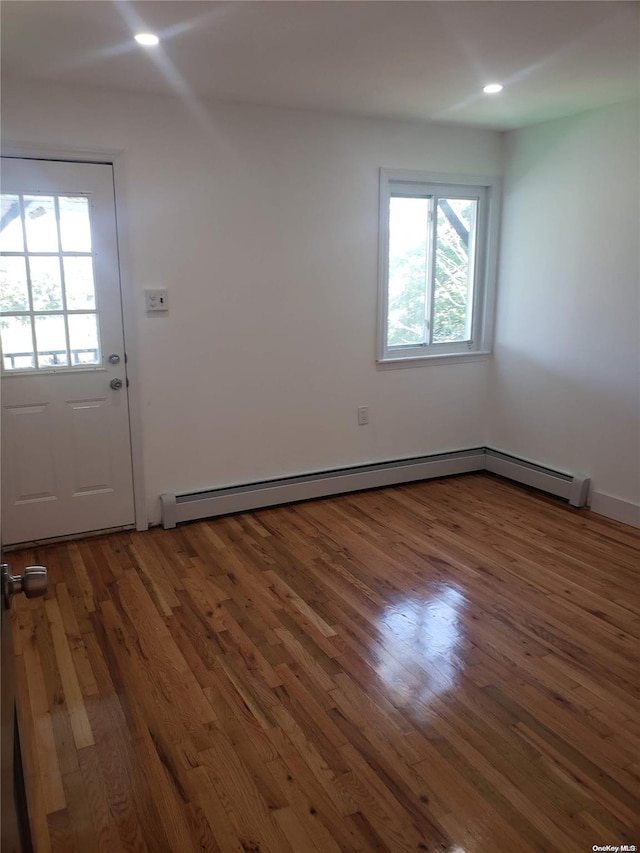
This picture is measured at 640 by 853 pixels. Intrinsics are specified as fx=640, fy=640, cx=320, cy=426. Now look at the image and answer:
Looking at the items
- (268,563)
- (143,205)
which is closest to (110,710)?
(268,563)

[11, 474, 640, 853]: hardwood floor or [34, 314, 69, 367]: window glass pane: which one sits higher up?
[34, 314, 69, 367]: window glass pane

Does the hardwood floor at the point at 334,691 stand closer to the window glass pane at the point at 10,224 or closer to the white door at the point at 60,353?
the white door at the point at 60,353

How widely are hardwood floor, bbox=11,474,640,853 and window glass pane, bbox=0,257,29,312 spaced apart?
133 cm

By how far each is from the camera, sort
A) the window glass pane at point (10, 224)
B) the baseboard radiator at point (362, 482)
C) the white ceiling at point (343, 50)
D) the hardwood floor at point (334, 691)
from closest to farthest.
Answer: the hardwood floor at point (334, 691), the white ceiling at point (343, 50), the window glass pane at point (10, 224), the baseboard radiator at point (362, 482)

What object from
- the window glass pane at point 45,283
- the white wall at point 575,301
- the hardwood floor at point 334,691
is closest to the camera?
the hardwood floor at point 334,691

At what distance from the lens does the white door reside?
3.26 metres

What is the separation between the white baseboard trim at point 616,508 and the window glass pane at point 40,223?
3.50m

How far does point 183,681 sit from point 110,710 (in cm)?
27

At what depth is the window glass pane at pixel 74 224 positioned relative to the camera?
332cm

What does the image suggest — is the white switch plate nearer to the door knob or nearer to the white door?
the white door

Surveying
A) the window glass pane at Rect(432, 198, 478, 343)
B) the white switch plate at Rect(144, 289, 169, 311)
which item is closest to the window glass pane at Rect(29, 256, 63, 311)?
the white switch plate at Rect(144, 289, 169, 311)

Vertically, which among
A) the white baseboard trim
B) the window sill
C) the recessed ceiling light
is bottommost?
the white baseboard trim

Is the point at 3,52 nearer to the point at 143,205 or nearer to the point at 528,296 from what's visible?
the point at 143,205

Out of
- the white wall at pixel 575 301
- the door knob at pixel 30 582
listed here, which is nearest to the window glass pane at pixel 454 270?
the white wall at pixel 575 301
